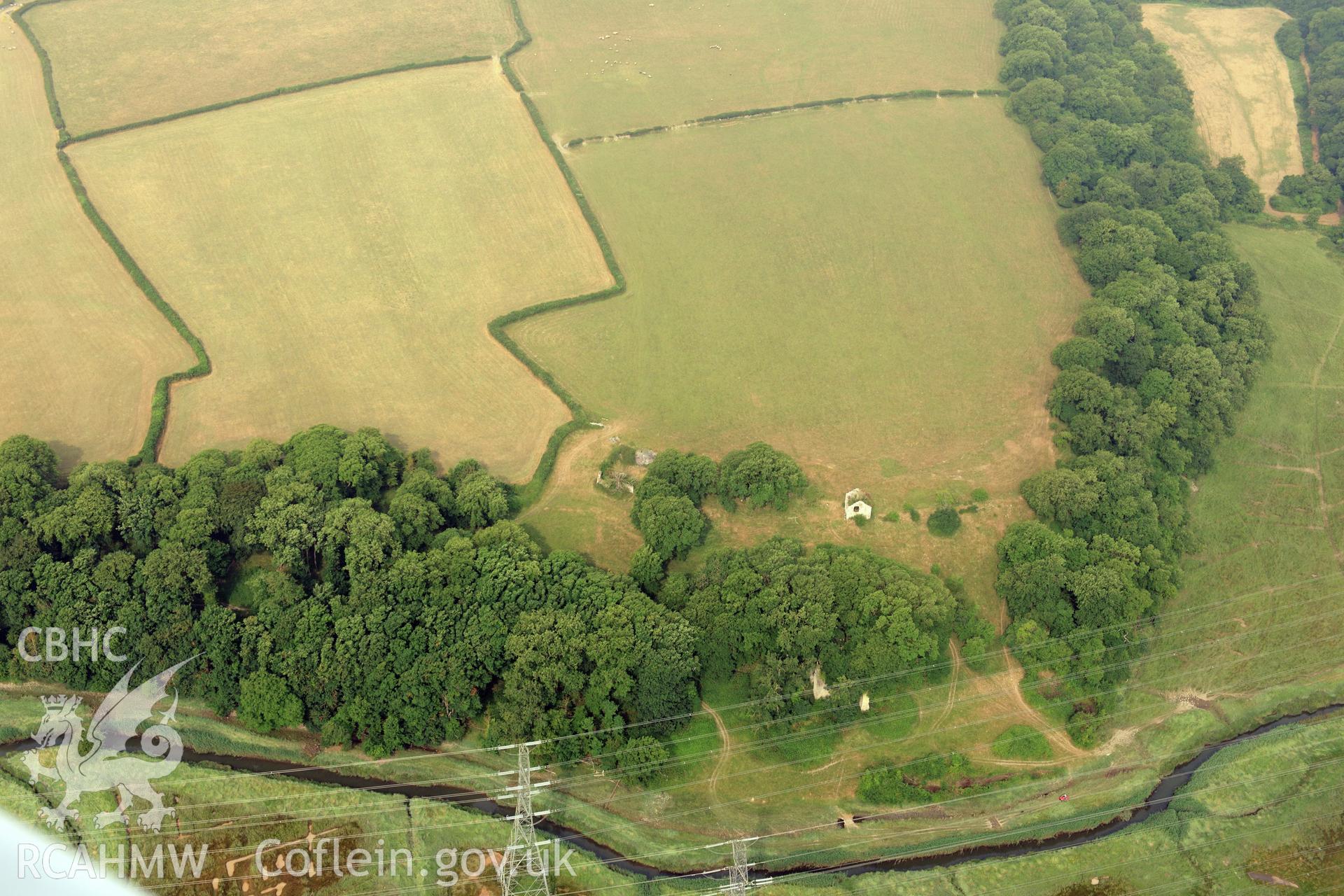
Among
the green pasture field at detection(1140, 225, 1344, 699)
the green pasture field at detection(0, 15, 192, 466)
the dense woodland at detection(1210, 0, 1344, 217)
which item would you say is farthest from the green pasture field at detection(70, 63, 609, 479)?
the dense woodland at detection(1210, 0, 1344, 217)

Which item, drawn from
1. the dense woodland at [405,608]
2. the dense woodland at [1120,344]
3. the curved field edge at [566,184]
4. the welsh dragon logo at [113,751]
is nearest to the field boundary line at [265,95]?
the curved field edge at [566,184]

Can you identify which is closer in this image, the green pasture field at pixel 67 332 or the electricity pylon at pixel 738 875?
the electricity pylon at pixel 738 875

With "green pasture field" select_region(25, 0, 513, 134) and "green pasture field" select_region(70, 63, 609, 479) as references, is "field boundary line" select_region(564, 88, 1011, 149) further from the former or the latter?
"green pasture field" select_region(25, 0, 513, 134)

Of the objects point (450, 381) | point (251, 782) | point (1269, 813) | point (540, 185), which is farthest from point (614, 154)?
point (1269, 813)

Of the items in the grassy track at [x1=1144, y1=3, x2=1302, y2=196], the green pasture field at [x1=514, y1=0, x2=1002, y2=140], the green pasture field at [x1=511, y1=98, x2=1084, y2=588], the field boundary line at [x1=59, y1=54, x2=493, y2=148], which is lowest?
the grassy track at [x1=1144, y1=3, x2=1302, y2=196]

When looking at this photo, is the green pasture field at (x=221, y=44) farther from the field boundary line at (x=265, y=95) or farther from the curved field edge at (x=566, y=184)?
the curved field edge at (x=566, y=184)

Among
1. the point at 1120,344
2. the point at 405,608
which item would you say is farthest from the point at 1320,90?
the point at 405,608

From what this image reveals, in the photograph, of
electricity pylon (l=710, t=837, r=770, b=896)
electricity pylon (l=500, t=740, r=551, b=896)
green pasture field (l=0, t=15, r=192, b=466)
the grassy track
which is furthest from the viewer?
the grassy track

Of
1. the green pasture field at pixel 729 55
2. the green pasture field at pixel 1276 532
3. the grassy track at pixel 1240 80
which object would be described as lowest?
the green pasture field at pixel 1276 532
